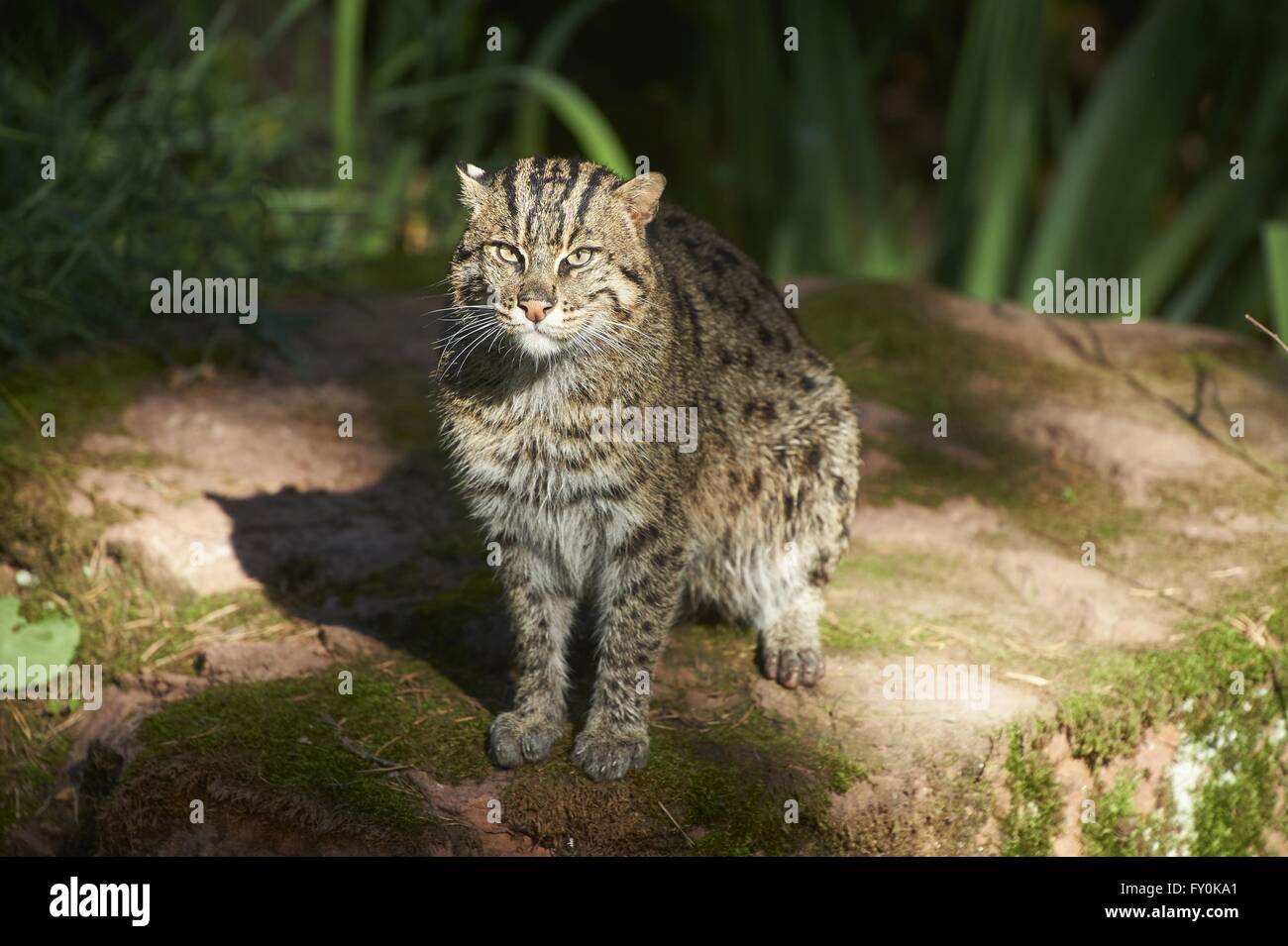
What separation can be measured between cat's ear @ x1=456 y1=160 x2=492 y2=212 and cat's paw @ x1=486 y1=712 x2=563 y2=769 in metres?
1.50

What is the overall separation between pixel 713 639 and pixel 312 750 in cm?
145

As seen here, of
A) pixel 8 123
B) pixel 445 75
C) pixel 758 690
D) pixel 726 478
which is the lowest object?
pixel 758 690

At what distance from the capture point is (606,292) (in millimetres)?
3773

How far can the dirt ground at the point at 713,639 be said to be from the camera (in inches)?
145

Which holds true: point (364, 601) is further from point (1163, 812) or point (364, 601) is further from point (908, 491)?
point (1163, 812)

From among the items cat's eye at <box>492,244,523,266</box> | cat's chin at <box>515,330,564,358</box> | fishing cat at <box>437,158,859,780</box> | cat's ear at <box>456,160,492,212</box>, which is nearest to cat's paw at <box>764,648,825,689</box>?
fishing cat at <box>437,158,859,780</box>

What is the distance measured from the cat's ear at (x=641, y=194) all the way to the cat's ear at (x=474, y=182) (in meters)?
0.38

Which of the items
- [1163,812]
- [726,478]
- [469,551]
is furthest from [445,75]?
[1163,812]

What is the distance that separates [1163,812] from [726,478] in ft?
5.73

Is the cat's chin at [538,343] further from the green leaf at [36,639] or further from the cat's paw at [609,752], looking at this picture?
the green leaf at [36,639]

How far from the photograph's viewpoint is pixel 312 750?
3.82 m
